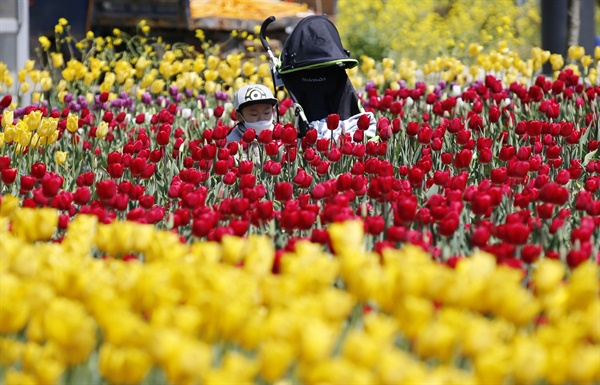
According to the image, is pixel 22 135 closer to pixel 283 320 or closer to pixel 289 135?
pixel 289 135

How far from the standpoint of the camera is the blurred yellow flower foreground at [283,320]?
177 centimetres

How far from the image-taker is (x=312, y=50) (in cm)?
551

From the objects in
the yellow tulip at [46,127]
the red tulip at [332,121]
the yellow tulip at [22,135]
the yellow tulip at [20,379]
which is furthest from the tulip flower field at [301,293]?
the red tulip at [332,121]

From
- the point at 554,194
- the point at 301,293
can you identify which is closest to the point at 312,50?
the point at 554,194

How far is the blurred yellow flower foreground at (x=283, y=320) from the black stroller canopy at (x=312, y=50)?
3.11m

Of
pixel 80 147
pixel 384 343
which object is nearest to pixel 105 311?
pixel 384 343

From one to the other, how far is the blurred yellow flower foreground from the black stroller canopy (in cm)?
311

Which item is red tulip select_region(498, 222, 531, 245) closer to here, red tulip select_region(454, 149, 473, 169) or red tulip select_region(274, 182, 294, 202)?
red tulip select_region(274, 182, 294, 202)

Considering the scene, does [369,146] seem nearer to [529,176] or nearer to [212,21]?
[529,176]

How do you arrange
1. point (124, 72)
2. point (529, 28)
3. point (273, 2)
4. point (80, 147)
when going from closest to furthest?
point (80, 147) → point (124, 72) → point (273, 2) → point (529, 28)

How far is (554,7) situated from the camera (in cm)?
984

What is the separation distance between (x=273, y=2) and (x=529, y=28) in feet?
24.1

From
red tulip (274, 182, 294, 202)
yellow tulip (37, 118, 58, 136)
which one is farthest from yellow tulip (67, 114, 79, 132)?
red tulip (274, 182, 294, 202)

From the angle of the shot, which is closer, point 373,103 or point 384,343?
point 384,343
